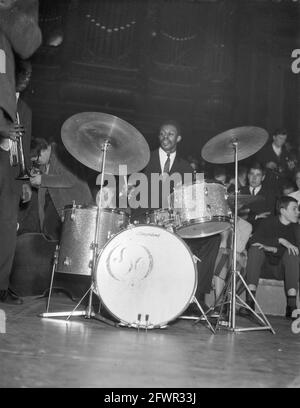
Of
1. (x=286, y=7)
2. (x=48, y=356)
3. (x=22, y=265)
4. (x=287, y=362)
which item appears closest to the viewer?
(x=48, y=356)

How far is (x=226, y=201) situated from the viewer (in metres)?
3.19

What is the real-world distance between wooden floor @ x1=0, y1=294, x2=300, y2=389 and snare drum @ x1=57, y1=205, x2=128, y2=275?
37 centimetres

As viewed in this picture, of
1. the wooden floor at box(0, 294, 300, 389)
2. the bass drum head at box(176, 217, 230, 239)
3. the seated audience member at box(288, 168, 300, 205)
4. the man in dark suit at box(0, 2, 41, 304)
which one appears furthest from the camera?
the seated audience member at box(288, 168, 300, 205)

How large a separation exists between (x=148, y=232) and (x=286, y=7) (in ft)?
17.3

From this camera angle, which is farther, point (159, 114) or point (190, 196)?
point (159, 114)

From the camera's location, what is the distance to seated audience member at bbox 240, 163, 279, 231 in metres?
4.47

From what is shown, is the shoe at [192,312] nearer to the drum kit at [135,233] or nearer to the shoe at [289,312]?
the drum kit at [135,233]

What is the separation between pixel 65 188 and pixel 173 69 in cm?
333

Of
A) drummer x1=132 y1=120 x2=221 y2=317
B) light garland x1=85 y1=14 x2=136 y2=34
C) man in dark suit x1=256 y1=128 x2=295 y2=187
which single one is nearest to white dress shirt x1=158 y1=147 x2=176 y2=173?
drummer x1=132 y1=120 x2=221 y2=317

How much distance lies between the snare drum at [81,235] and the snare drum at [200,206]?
0.45 metres

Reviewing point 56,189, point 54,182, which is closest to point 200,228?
point 54,182

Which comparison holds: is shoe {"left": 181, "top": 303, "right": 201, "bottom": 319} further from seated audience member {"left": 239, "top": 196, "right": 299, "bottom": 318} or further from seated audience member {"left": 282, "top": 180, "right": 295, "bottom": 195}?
seated audience member {"left": 282, "top": 180, "right": 295, "bottom": 195}
